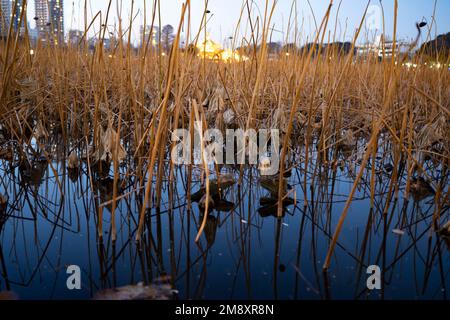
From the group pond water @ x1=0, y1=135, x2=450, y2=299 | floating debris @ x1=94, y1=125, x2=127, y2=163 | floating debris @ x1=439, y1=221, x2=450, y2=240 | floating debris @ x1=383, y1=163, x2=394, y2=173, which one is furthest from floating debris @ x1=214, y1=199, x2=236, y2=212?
floating debris @ x1=383, y1=163, x2=394, y2=173

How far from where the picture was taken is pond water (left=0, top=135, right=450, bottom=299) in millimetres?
654

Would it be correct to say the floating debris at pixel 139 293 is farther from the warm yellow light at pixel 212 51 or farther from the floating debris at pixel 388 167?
the floating debris at pixel 388 167

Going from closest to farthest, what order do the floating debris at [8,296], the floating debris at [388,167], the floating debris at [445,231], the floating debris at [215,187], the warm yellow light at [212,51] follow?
the floating debris at [8,296] → the floating debris at [445,231] → the floating debris at [215,187] → the warm yellow light at [212,51] → the floating debris at [388,167]

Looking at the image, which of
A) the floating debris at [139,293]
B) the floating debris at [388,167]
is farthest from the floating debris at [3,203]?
the floating debris at [388,167]

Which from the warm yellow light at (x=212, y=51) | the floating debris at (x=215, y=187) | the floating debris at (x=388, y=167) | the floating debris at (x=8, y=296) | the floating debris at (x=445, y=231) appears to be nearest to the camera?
the floating debris at (x=8, y=296)

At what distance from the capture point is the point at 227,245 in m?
0.81

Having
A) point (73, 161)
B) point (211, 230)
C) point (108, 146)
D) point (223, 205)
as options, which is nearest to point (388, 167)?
point (223, 205)

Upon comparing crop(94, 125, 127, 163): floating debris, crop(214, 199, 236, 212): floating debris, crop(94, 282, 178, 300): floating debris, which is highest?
crop(94, 125, 127, 163): floating debris

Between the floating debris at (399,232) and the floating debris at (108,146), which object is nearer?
the floating debris at (399,232)

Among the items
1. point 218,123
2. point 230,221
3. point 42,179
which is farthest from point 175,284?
point 218,123

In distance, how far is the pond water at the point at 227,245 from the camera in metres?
0.65

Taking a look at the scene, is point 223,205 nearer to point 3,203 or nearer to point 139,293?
point 139,293

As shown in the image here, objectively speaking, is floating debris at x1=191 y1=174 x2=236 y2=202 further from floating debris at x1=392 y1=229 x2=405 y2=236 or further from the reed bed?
floating debris at x1=392 y1=229 x2=405 y2=236

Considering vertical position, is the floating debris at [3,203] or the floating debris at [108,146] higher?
the floating debris at [108,146]
